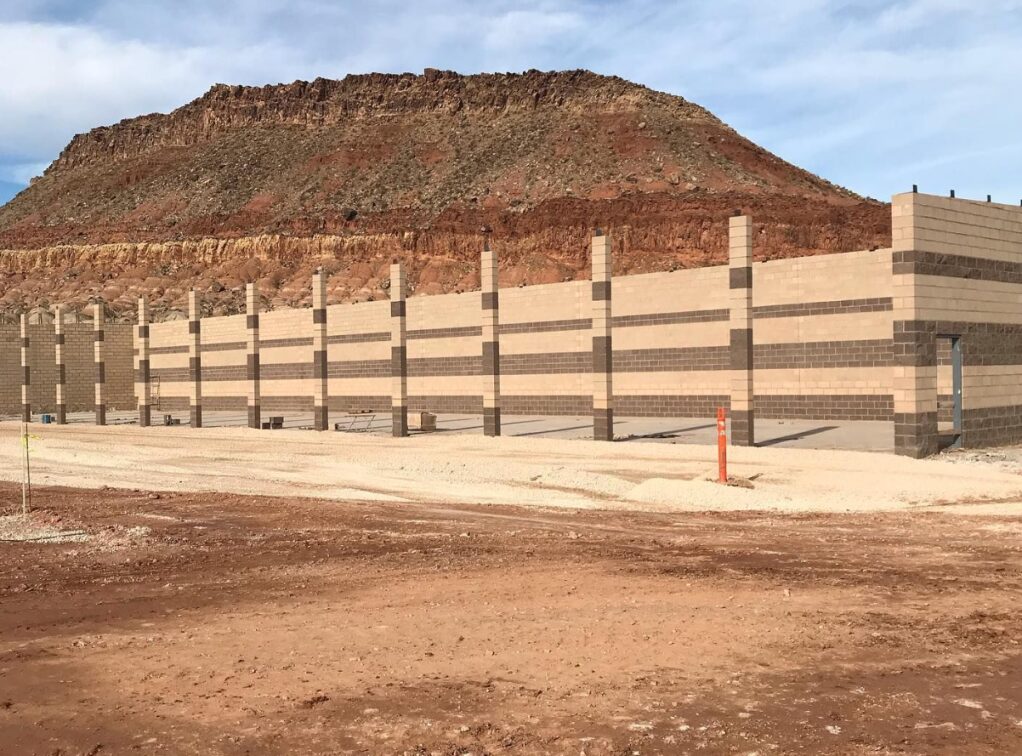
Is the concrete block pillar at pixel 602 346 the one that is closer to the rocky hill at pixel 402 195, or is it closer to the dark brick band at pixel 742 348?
the dark brick band at pixel 742 348

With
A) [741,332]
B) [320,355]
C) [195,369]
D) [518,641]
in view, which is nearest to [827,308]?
[741,332]

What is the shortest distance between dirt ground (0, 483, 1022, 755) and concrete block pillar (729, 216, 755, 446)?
408 inches

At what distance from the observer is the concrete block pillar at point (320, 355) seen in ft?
110

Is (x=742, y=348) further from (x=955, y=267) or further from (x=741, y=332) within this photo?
(x=955, y=267)

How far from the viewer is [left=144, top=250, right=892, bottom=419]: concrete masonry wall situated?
27.7 metres

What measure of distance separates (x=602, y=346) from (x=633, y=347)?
8.32m

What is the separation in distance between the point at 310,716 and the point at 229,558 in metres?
5.57

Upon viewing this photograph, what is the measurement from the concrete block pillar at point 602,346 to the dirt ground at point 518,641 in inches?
526

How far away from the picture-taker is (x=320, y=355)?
33875mm

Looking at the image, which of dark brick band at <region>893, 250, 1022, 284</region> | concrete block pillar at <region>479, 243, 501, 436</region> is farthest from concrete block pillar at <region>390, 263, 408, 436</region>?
dark brick band at <region>893, 250, 1022, 284</region>

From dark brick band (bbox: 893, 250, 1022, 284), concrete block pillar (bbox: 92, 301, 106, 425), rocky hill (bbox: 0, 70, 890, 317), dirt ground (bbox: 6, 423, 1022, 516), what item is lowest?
dirt ground (bbox: 6, 423, 1022, 516)

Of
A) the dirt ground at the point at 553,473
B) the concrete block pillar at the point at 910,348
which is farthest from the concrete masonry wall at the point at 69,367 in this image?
the concrete block pillar at the point at 910,348

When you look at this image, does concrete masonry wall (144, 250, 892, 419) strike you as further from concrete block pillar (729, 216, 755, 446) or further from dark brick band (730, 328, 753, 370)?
dark brick band (730, 328, 753, 370)

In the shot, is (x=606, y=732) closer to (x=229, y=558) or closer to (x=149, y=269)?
(x=229, y=558)
